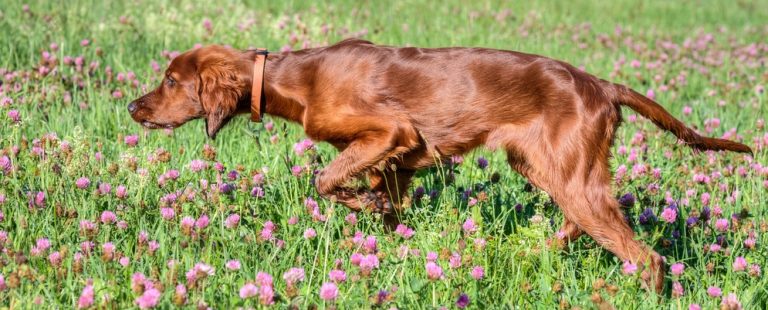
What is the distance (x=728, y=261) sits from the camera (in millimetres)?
3361

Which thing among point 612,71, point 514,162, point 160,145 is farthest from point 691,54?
point 160,145

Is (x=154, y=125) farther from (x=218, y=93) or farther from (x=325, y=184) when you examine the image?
(x=325, y=184)

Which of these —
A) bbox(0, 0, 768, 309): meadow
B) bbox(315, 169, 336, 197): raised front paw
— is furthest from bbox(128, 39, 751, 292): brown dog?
bbox(0, 0, 768, 309): meadow

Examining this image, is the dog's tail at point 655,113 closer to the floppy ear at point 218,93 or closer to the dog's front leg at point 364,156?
the dog's front leg at point 364,156

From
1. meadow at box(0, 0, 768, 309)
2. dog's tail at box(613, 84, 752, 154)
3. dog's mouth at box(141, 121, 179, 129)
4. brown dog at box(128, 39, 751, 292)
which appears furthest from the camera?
dog's mouth at box(141, 121, 179, 129)

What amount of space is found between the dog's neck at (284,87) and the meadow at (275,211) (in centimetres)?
23

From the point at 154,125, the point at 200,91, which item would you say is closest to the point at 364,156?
the point at 200,91

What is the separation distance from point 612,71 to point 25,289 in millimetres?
5298

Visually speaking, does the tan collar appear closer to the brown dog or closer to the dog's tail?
the brown dog

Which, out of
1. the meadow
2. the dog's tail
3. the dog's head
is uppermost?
the dog's tail

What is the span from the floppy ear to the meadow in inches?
7.9

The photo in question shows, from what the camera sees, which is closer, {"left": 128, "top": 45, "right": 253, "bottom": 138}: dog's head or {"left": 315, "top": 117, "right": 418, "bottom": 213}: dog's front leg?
{"left": 315, "top": 117, "right": 418, "bottom": 213}: dog's front leg

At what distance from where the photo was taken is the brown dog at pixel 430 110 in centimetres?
343

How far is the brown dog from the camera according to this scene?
343 centimetres
